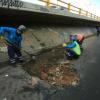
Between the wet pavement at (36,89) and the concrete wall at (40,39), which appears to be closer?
the wet pavement at (36,89)

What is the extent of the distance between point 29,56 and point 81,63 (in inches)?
118

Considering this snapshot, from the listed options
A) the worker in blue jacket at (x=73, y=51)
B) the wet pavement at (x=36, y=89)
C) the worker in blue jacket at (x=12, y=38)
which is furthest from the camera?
the worker in blue jacket at (x=73, y=51)

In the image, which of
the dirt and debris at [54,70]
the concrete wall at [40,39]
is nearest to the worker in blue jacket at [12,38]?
the dirt and debris at [54,70]

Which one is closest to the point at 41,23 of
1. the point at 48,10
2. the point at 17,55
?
the point at 48,10

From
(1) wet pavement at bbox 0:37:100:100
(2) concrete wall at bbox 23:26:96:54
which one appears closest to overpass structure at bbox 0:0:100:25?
(2) concrete wall at bbox 23:26:96:54

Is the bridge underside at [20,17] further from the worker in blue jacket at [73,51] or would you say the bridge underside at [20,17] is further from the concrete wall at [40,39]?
the worker in blue jacket at [73,51]

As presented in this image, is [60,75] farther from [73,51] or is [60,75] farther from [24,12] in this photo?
[24,12]

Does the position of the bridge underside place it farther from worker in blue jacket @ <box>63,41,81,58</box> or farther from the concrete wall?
worker in blue jacket @ <box>63,41,81,58</box>

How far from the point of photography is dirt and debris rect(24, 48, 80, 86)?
9.63m

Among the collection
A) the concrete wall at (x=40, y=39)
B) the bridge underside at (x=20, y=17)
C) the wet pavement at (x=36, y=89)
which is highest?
the bridge underside at (x=20, y=17)

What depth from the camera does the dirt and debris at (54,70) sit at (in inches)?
379

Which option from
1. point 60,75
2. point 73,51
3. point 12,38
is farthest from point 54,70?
point 73,51

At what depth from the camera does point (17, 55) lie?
10.8 metres

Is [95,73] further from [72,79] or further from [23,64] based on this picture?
[23,64]
